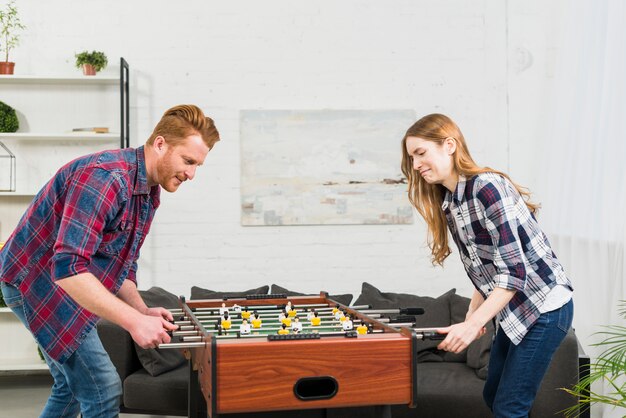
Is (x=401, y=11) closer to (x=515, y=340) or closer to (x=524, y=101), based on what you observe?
(x=524, y=101)

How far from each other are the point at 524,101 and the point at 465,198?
3.07m

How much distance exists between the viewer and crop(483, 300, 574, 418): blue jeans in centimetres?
247

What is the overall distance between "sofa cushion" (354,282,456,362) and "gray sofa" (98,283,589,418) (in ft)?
0.05

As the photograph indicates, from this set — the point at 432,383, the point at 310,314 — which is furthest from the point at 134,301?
the point at 432,383

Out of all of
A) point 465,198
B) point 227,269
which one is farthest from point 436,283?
point 465,198

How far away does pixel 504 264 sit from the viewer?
2.42 m

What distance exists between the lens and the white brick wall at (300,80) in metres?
5.30

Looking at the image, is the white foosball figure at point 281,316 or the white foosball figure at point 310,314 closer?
the white foosball figure at point 281,316

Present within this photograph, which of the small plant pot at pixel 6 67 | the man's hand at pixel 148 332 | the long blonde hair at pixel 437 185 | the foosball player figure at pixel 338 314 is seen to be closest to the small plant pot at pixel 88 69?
the small plant pot at pixel 6 67

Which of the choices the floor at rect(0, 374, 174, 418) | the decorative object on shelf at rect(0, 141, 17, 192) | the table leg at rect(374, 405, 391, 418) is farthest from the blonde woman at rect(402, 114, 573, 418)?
the decorative object on shelf at rect(0, 141, 17, 192)

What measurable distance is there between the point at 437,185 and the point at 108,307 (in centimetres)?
124

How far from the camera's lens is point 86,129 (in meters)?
5.12

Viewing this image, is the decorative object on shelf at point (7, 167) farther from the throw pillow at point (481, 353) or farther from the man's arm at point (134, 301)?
the throw pillow at point (481, 353)

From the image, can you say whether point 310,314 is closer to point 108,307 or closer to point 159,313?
point 159,313
